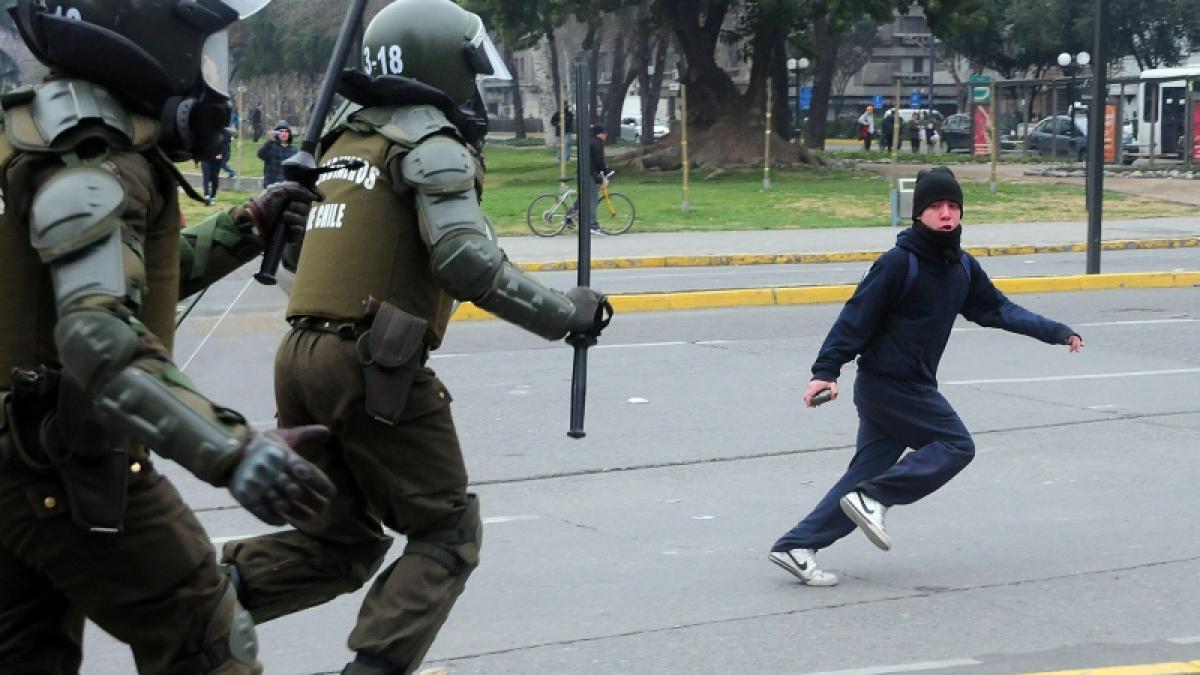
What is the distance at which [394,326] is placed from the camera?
4195mm

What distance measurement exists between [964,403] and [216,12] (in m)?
7.49

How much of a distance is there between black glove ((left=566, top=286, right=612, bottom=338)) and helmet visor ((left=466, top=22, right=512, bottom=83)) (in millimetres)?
686

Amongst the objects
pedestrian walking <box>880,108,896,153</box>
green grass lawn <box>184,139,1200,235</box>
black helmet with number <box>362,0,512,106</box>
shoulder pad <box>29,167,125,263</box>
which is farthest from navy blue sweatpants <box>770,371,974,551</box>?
pedestrian walking <box>880,108,896,153</box>

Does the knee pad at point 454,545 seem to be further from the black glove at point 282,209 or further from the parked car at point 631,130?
the parked car at point 631,130

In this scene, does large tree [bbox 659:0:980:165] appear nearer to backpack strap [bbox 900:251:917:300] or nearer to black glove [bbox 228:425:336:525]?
backpack strap [bbox 900:251:917:300]

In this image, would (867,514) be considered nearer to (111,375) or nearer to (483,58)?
(483,58)

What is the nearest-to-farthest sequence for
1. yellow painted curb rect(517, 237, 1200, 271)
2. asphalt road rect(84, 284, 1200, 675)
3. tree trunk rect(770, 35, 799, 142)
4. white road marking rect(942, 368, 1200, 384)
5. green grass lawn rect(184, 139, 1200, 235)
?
asphalt road rect(84, 284, 1200, 675) < white road marking rect(942, 368, 1200, 384) < yellow painted curb rect(517, 237, 1200, 271) < green grass lawn rect(184, 139, 1200, 235) < tree trunk rect(770, 35, 799, 142)

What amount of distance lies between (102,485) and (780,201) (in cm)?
2694

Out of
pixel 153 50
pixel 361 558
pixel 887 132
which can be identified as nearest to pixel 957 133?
pixel 887 132

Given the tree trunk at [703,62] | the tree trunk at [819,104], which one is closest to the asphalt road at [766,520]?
the tree trunk at [703,62]

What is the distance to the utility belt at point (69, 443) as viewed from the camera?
10.4ft

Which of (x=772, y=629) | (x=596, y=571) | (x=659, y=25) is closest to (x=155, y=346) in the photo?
(x=772, y=629)

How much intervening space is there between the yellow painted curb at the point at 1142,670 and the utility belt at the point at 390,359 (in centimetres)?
214

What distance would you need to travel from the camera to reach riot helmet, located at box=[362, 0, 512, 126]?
14.7ft
